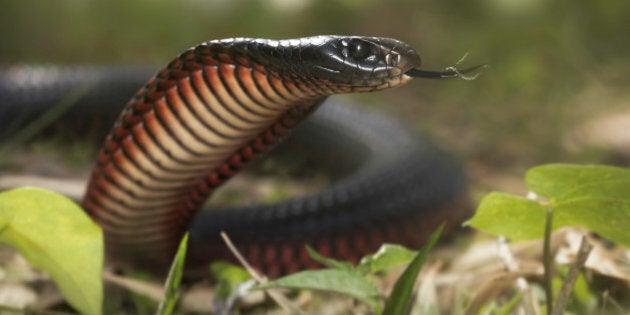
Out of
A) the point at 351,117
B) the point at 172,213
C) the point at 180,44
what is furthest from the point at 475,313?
the point at 180,44

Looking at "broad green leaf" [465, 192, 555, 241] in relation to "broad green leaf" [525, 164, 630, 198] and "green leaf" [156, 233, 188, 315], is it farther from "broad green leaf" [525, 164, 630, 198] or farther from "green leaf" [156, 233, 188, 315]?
"green leaf" [156, 233, 188, 315]

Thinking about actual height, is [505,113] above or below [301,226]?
below

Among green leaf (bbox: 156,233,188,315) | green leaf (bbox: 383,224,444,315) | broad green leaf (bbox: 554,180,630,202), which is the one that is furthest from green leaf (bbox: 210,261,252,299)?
broad green leaf (bbox: 554,180,630,202)

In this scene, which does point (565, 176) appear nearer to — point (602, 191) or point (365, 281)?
point (602, 191)

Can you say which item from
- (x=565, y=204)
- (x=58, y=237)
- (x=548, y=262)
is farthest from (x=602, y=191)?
(x=58, y=237)

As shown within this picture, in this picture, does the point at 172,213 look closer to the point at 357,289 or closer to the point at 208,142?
the point at 208,142
